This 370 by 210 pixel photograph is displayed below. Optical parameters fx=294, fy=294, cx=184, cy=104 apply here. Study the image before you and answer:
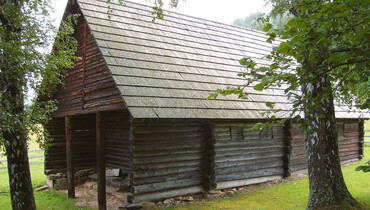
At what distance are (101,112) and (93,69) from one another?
1.44 metres

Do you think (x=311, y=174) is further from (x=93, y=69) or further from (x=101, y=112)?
(x=93, y=69)

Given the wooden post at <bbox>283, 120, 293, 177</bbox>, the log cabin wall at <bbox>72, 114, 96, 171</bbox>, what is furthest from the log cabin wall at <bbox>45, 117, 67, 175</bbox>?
the wooden post at <bbox>283, 120, 293, 177</bbox>

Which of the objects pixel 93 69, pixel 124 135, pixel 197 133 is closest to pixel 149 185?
pixel 197 133

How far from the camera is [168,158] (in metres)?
7.98

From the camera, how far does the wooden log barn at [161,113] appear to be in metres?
7.39

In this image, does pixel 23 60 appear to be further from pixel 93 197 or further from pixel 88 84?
pixel 93 197

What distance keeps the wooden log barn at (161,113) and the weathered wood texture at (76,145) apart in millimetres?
35

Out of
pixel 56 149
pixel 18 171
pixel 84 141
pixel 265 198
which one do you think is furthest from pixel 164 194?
pixel 56 149

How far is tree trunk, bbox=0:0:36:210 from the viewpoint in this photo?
18.7ft

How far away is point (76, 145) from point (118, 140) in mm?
1970

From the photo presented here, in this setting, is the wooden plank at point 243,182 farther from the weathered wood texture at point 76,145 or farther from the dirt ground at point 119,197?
the weathered wood texture at point 76,145

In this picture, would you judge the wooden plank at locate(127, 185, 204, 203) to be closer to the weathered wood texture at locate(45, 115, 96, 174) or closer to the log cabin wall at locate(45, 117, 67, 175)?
the weathered wood texture at locate(45, 115, 96, 174)

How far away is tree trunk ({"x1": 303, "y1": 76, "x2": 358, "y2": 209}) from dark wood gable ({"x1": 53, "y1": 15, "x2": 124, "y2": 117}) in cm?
430

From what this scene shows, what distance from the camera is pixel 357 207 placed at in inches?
226
